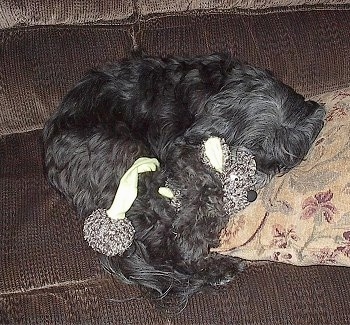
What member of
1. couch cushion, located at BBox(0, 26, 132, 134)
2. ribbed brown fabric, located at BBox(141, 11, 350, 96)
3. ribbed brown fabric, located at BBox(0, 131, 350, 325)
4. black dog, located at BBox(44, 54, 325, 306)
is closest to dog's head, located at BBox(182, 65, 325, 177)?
black dog, located at BBox(44, 54, 325, 306)

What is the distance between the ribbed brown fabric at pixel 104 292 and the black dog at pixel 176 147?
55 millimetres

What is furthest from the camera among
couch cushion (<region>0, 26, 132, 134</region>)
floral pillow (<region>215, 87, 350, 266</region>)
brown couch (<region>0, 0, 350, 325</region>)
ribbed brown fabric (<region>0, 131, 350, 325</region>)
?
couch cushion (<region>0, 26, 132, 134</region>)

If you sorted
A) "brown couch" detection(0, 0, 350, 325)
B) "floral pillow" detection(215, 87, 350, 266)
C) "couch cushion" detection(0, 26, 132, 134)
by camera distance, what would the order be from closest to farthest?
"floral pillow" detection(215, 87, 350, 266) < "brown couch" detection(0, 0, 350, 325) < "couch cushion" detection(0, 26, 132, 134)

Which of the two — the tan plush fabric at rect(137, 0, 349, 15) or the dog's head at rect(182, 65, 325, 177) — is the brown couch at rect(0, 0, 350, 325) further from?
the dog's head at rect(182, 65, 325, 177)

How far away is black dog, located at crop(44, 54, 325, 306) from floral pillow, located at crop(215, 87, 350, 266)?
45 mm

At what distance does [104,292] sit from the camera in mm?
1879

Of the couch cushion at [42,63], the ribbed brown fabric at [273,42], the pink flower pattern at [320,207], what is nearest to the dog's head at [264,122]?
the pink flower pattern at [320,207]

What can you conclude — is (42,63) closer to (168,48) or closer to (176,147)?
(168,48)

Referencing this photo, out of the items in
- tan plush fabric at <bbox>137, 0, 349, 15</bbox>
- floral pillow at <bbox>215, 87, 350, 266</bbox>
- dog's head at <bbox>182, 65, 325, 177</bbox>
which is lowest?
floral pillow at <bbox>215, 87, 350, 266</bbox>

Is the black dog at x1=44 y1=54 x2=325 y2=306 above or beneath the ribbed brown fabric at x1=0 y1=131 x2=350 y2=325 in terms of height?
above

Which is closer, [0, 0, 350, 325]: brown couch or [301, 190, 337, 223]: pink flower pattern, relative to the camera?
[301, 190, 337, 223]: pink flower pattern

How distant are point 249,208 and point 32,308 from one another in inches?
24.3

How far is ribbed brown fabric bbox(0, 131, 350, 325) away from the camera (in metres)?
1.84

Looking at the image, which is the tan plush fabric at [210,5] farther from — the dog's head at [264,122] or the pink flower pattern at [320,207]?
the pink flower pattern at [320,207]
